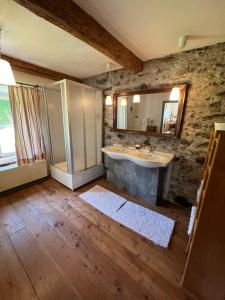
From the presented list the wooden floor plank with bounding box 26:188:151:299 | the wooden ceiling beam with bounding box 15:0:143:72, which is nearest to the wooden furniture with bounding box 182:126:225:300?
the wooden floor plank with bounding box 26:188:151:299

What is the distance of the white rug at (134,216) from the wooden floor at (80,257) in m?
0.09

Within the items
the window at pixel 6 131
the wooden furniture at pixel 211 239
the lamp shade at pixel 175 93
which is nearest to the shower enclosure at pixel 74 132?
the window at pixel 6 131

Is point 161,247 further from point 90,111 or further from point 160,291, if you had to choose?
point 90,111

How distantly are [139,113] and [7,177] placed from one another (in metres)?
2.87

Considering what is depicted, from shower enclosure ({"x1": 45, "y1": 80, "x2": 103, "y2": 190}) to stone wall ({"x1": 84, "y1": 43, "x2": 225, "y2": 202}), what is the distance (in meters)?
0.96

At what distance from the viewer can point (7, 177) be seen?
8.41 ft

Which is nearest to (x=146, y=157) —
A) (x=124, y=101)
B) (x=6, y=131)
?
(x=124, y=101)

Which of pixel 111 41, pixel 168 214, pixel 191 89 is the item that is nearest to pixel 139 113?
pixel 191 89

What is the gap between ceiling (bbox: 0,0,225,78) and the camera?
1.18 meters

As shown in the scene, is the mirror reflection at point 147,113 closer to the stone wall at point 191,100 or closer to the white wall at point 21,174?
the stone wall at point 191,100

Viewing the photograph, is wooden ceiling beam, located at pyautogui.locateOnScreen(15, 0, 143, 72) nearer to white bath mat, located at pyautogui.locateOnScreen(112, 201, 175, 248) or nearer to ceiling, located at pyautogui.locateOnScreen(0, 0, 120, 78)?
ceiling, located at pyautogui.locateOnScreen(0, 0, 120, 78)

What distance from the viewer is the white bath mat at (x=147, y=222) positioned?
1780mm

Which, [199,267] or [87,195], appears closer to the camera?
[199,267]

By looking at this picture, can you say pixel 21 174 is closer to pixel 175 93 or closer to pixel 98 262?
pixel 98 262
